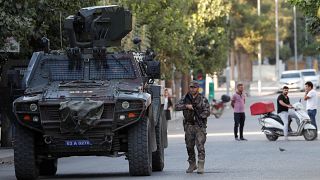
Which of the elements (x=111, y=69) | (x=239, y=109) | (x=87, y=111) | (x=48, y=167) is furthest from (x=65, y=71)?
(x=239, y=109)

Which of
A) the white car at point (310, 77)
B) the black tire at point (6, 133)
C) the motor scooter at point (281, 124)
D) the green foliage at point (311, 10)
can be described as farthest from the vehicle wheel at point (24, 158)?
the white car at point (310, 77)

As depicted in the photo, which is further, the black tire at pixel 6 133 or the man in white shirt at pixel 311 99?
the man in white shirt at pixel 311 99

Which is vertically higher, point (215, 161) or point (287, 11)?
point (287, 11)

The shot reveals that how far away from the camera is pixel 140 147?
17.8 metres

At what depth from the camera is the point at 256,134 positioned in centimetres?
3509

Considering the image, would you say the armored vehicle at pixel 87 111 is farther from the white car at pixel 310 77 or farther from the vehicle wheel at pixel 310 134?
the white car at pixel 310 77

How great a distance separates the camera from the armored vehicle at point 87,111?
57.9 feet

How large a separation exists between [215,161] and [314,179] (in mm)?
5823

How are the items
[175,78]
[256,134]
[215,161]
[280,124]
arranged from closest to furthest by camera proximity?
[215,161] < [280,124] < [256,134] < [175,78]

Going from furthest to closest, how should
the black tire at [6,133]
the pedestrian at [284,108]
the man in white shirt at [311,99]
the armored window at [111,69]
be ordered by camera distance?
1. the man in white shirt at [311,99]
2. the pedestrian at [284,108]
3. the black tire at [6,133]
4. the armored window at [111,69]

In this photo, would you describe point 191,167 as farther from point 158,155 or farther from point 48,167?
point 48,167

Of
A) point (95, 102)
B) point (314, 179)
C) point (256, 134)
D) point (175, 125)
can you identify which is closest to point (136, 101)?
point (95, 102)

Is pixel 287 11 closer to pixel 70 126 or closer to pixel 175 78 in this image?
pixel 175 78

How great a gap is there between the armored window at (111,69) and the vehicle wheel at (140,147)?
5.00 ft
